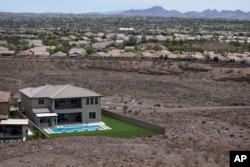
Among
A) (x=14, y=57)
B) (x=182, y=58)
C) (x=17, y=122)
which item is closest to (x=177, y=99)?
(x=17, y=122)

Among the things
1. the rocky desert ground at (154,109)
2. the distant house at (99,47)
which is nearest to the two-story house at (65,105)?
the rocky desert ground at (154,109)

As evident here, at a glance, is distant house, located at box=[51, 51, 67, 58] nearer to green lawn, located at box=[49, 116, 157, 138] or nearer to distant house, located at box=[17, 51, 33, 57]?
distant house, located at box=[17, 51, 33, 57]

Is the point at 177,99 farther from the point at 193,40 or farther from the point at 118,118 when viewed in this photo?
the point at 193,40

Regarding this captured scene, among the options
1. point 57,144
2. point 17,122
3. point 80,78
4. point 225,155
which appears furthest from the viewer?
point 80,78

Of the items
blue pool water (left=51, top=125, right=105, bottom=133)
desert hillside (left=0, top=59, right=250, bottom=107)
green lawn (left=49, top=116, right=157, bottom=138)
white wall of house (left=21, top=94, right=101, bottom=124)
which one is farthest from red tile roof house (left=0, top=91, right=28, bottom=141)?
desert hillside (left=0, top=59, right=250, bottom=107)

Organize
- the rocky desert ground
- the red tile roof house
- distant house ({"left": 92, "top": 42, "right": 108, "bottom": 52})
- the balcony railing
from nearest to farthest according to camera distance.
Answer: the rocky desert ground < the red tile roof house < the balcony railing < distant house ({"left": 92, "top": 42, "right": 108, "bottom": 52})

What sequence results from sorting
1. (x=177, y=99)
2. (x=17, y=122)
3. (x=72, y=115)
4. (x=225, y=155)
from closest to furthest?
1. (x=225, y=155)
2. (x=17, y=122)
3. (x=72, y=115)
4. (x=177, y=99)

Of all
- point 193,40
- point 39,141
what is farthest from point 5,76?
point 193,40

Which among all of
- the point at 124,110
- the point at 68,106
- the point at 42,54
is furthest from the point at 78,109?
the point at 42,54

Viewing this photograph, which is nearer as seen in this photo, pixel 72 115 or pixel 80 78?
pixel 72 115
